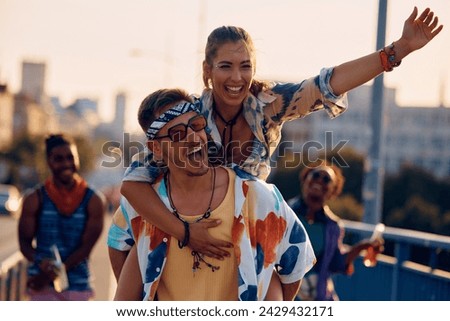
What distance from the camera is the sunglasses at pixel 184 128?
3.54 meters

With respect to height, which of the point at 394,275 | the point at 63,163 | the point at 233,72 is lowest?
the point at 394,275

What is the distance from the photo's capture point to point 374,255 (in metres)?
6.64

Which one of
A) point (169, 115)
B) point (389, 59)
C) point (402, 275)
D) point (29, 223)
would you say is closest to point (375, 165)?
point (402, 275)

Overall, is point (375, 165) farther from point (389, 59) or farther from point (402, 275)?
point (389, 59)

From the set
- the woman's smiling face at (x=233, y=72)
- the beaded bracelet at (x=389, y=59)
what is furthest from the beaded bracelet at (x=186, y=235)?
the beaded bracelet at (x=389, y=59)

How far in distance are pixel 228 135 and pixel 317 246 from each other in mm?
2497

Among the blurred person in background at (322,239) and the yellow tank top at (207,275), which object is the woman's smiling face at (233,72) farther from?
the blurred person in background at (322,239)

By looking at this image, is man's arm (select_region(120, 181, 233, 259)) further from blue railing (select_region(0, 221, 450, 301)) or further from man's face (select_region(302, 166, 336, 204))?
blue railing (select_region(0, 221, 450, 301))

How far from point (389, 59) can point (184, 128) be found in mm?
901

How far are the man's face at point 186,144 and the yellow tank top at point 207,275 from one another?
144 millimetres

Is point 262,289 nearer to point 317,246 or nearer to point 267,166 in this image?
point 267,166

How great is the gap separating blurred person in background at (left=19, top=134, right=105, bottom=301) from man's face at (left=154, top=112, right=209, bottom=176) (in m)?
3.22

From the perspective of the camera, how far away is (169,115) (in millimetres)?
3590

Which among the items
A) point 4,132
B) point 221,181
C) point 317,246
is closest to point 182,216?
point 221,181
